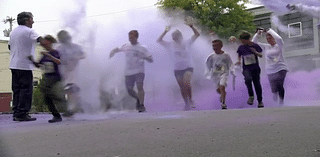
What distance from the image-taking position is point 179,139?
408 centimetres

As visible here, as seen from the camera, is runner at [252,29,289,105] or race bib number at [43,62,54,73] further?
runner at [252,29,289,105]

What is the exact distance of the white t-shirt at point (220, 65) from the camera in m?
9.29

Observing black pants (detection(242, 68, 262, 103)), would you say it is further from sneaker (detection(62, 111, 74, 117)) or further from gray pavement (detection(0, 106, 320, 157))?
sneaker (detection(62, 111, 74, 117))

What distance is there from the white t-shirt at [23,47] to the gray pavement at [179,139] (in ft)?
6.37

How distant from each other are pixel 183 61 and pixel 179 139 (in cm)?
531

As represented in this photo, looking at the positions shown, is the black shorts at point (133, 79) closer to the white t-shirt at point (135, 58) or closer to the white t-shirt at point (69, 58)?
the white t-shirt at point (135, 58)

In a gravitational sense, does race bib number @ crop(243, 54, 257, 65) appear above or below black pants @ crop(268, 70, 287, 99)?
above

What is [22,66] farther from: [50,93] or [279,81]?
[279,81]

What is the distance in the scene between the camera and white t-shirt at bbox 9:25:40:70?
23.3ft

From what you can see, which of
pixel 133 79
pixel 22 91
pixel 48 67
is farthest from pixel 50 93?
pixel 133 79

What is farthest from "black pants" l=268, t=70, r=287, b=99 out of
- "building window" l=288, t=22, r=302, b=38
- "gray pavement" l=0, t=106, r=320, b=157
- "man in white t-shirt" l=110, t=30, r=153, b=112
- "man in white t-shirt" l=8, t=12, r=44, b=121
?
"building window" l=288, t=22, r=302, b=38

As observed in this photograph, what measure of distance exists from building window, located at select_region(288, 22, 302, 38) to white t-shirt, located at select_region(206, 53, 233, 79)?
34.8 ft

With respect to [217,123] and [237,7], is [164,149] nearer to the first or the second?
[217,123]

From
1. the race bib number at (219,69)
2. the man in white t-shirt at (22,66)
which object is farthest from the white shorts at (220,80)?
the man in white t-shirt at (22,66)
